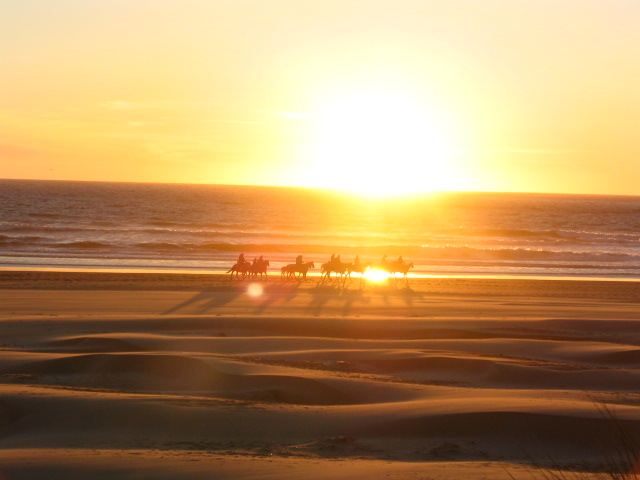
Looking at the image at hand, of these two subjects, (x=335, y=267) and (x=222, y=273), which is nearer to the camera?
(x=335, y=267)

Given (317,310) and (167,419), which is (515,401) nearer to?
(167,419)

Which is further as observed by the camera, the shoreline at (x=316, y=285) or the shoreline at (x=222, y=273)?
the shoreline at (x=222, y=273)

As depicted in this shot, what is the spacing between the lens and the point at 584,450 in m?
8.62

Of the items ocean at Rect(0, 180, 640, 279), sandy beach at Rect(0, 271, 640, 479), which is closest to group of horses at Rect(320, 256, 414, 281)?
sandy beach at Rect(0, 271, 640, 479)

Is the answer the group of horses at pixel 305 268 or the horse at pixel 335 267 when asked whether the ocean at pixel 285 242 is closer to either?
the group of horses at pixel 305 268

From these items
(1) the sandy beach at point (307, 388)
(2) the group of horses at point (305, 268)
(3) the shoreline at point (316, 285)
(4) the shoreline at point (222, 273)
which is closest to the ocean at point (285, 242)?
(4) the shoreline at point (222, 273)

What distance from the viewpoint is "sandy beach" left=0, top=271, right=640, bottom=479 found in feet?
26.5

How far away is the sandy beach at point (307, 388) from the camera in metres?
8.06

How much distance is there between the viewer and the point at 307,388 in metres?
10.7

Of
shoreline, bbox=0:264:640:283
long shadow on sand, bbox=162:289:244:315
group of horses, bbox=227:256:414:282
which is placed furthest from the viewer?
shoreline, bbox=0:264:640:283

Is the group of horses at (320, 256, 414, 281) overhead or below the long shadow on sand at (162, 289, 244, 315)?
overhead

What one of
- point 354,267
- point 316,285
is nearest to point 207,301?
point 316,285

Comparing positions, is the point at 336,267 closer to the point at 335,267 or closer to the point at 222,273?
the point at 335,267

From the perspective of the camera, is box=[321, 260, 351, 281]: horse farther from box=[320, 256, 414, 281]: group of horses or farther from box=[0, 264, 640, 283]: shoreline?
box=[0, 264, 640, 283]: shoreline
